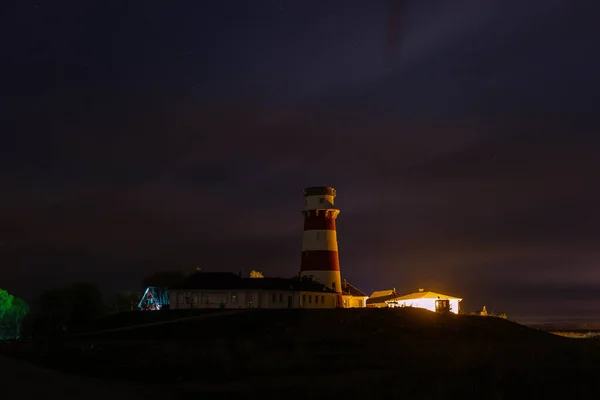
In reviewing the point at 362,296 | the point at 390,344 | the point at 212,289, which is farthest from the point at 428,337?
the point at 362,296

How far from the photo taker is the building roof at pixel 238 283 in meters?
73.9

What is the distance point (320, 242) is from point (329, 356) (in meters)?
37.7

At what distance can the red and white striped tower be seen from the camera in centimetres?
7975

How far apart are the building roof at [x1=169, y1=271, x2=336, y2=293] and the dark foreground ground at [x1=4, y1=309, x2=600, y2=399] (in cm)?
663

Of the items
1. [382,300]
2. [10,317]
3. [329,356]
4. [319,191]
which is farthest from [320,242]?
[329,356]

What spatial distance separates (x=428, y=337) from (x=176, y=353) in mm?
21034

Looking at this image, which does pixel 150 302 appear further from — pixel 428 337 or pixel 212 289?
pixel 428 337

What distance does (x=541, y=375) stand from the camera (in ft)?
105

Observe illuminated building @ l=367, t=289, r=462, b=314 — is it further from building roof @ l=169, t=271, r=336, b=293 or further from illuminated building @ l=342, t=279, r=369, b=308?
building roof @ l=169, t=271, r=336, b=293

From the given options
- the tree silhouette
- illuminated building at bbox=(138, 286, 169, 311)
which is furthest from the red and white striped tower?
the tree silhouette

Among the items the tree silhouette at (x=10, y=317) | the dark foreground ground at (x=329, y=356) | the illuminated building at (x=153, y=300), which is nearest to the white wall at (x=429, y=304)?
the dark foreground ground at (x=329, y=356)

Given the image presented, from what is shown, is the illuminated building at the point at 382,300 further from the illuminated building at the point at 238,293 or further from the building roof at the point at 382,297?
the illuminated building at the point at 238,293

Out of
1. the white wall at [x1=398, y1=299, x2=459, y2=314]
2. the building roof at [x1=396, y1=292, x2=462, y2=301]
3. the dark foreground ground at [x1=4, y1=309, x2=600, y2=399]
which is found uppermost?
the building roof at [x1=396, y1=292, x2=462, y2=301]

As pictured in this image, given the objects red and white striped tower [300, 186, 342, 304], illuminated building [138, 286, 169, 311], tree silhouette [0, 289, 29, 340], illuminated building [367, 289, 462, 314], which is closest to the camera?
tree silhouette [0, 289, 29, 340]
